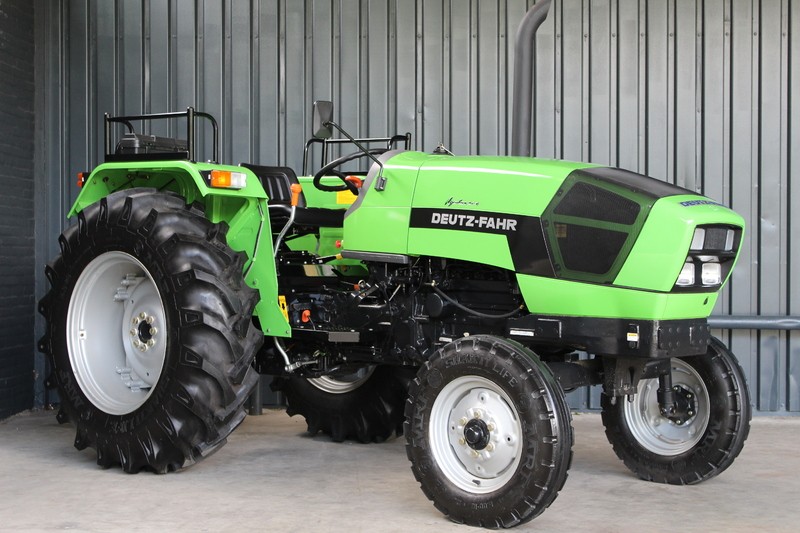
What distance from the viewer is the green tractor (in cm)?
Answer: 450

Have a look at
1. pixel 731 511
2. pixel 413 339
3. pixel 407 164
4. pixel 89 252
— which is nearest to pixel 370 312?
pixel 413 339

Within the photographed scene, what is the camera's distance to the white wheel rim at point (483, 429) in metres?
4.43

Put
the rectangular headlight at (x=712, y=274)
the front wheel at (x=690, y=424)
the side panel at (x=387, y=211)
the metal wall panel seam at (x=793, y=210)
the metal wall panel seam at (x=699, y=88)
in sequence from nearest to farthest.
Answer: the rectangular headlight at (x=712, y=274) → the side panel at (x=387, y=211) → the front wheel at (x=690, y=424) → the metal wall panel seam at (x=793, y=210) → the metal wall panel seam at (x=699, y=88)

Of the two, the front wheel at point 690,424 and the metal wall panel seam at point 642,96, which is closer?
the front wheel at point 690,424

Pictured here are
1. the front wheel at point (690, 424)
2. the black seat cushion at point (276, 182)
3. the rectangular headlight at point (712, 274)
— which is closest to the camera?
the rectangular headlight at point (712, 274)

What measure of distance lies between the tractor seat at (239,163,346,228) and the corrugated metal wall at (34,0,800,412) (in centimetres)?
164

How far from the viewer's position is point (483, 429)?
4473mm

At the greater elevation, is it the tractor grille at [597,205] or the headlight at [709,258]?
the tractor grille at [597,205]

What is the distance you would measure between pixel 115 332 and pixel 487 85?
3219 millimetres

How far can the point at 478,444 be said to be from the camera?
4.49 meters

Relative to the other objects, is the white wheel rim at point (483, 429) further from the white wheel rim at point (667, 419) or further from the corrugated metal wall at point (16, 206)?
the corrugated metal wall at point (16, 206)

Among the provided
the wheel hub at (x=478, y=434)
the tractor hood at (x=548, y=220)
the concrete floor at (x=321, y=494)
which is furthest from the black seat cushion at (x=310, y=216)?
the wheel hub at (x=478, y=434)

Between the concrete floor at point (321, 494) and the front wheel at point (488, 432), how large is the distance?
179mm

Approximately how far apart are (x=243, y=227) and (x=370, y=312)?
2.81 feet
